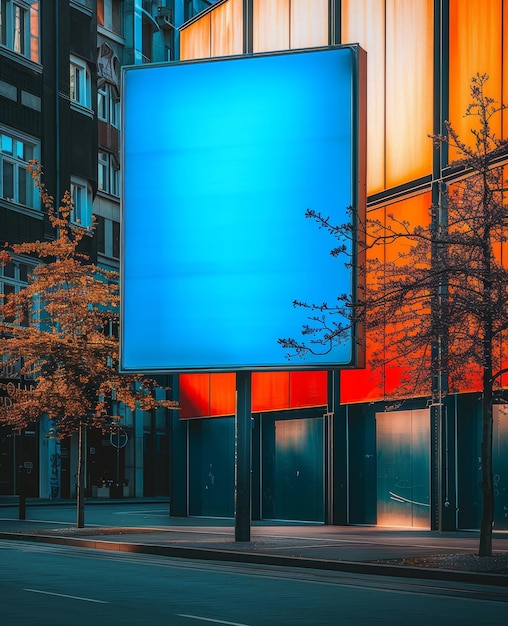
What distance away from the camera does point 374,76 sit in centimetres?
3519

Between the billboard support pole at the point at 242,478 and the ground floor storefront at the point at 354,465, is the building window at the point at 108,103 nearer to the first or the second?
the ground floor storefront at the point at 354,465

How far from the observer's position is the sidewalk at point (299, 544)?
66.7 ft

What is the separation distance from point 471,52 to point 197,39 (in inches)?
561

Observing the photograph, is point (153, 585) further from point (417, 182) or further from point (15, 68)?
point (15, 68)

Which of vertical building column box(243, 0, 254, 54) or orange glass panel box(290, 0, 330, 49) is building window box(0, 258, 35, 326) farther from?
orange glass panel box(290, 0, 330, 49)

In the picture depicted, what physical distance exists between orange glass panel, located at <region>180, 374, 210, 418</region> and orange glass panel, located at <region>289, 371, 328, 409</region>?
16.4 feet

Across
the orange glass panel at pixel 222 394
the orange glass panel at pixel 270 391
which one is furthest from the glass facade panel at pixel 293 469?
the orange glass panel at pixel 222 394

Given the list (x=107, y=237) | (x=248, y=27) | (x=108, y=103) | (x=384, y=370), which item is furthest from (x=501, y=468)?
(x=108, y=103)

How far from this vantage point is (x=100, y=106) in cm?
6519

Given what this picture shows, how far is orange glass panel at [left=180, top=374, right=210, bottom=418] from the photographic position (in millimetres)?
42312

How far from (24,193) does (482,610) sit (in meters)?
42.3

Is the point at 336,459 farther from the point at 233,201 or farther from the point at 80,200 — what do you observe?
the point at 80,200

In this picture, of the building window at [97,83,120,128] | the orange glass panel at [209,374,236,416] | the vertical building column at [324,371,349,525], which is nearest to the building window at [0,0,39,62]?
the building window at [97,83,120,128]

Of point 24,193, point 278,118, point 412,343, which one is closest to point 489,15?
point 278,118
